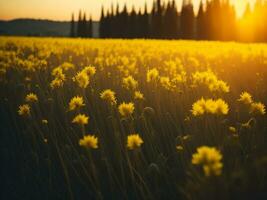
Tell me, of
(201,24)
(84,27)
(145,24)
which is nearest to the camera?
(201,24)

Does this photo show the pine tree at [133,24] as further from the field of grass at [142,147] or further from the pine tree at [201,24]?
the field of grass at [142,147]

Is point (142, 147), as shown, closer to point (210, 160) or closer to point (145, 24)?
point (210, 160)

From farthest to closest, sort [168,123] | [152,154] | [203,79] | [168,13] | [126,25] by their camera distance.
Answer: [126,25], [168,13], [203,79], [168,123], [152,154]

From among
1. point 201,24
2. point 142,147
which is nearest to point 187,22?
point 201,24

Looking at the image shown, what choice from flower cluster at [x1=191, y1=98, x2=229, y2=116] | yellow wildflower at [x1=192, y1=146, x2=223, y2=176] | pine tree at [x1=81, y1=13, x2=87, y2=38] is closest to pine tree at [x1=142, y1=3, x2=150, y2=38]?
pine tree at [x1=81, y1=13, x2=87, y2=38]

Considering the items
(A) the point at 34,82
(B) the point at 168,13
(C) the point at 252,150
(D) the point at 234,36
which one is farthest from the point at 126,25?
(C) the point at 252,150

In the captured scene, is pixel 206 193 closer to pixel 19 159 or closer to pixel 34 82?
pixel 19 159

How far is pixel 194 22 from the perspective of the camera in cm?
5481

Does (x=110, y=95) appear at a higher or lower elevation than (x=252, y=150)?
higher

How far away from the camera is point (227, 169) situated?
2432mm

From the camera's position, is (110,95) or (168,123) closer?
(110,95)

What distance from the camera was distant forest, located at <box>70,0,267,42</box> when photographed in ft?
165

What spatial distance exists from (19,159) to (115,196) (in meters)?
1.14

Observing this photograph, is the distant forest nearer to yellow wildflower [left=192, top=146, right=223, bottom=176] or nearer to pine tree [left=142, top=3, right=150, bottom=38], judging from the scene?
pine tree [left=142, top=3, right=150, bottom=38]
